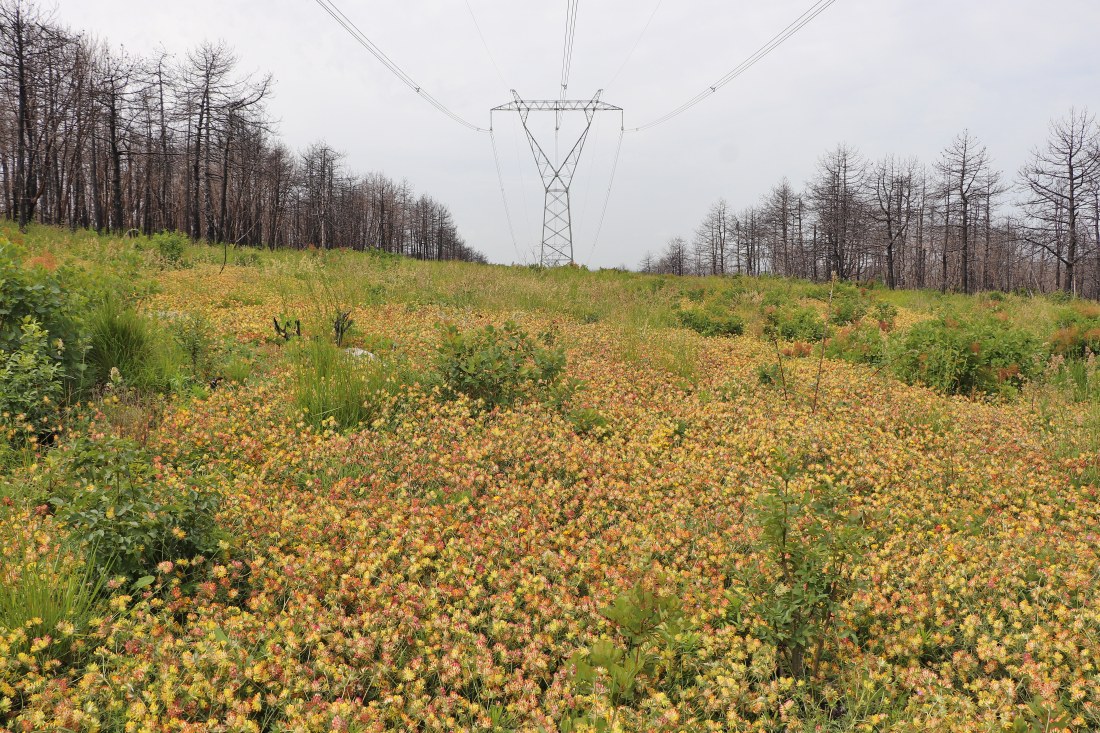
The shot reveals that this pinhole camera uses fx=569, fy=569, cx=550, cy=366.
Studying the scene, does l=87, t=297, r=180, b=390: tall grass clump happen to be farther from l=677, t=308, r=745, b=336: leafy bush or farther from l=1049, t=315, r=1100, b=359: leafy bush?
l=1049, t=315, r=1100, b=359: leafy bush

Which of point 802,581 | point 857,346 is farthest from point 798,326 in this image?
point 802,581

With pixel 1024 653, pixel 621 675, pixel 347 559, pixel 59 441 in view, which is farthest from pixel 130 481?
pixel 1024 653

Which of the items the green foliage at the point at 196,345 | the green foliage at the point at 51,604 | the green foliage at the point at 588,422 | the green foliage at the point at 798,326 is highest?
the green foliage at the point at 798,326

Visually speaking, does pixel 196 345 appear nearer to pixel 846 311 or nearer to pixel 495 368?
pixel 495 368

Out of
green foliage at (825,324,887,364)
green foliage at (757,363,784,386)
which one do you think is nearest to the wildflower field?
green foliage at (757,363,784,386)

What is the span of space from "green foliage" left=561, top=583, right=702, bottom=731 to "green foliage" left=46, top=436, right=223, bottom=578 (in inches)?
82.8

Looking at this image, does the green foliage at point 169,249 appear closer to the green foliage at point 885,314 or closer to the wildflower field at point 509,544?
the wildflower field at point 509,544

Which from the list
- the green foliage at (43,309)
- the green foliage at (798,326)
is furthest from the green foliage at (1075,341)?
the green foliage at (43,309)

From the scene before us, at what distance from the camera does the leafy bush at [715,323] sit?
11648 mm

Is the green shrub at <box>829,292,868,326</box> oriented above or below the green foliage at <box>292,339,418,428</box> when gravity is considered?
above

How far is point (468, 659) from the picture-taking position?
8.07ft

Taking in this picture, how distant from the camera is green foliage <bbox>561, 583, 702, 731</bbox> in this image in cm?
237

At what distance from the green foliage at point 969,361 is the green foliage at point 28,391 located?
31.2 ft

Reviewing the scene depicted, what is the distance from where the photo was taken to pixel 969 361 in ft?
25.3
